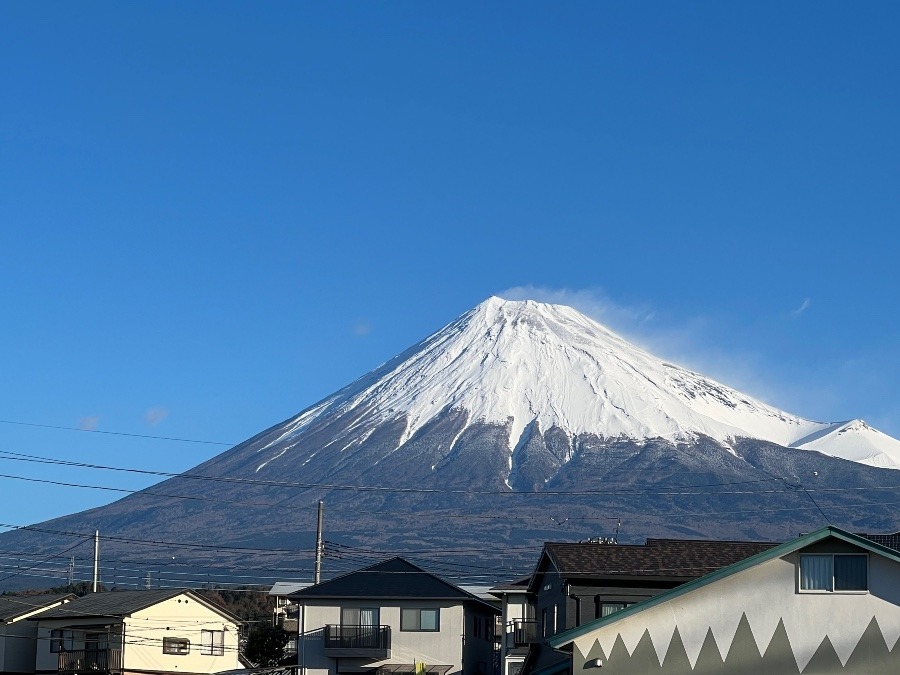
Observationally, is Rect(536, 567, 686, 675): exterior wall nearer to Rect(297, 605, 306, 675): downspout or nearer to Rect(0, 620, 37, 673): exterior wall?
Rect(297, 605, 306, 675): downspout

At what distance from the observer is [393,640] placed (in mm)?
53531

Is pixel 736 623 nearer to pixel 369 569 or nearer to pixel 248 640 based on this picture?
pixel 369 569

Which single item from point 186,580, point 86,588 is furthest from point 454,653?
point 186,580

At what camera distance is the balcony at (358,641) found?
52.8m

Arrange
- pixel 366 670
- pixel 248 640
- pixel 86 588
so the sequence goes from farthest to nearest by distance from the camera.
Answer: pixel 86 588 → pixel 248 640 → pixel 366 670

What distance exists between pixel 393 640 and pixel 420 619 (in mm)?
1224

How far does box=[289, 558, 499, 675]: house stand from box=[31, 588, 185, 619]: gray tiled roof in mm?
6808

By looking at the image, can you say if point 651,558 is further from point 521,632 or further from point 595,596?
point 521,632

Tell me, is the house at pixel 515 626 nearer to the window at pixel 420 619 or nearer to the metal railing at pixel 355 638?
the window at pixel 420 619

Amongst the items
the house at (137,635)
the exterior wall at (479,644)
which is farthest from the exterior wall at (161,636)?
the exterior wall at (479,644)

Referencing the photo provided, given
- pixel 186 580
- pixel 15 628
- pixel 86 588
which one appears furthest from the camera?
pixel 186 580

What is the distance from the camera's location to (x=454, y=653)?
5366 centimetres

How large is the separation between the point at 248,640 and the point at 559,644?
43511mm

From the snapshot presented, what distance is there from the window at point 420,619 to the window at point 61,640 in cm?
1299
